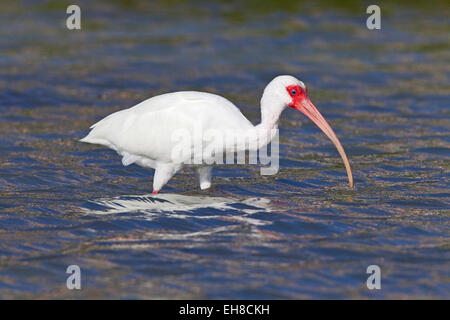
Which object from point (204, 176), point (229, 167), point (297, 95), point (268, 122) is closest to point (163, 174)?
point (204, 176)

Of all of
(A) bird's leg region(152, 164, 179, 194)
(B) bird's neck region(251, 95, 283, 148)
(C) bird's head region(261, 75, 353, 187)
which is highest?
(C) bird's head region(261, 75, 353, 187)

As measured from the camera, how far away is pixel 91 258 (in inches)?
327

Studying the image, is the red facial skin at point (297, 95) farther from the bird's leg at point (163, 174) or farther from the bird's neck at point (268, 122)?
the bird's leg at point (163, 174)

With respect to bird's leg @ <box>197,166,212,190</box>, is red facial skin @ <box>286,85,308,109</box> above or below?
above

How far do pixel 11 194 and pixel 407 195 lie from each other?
409 cm

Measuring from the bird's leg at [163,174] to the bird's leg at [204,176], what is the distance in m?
Answer: 0.32

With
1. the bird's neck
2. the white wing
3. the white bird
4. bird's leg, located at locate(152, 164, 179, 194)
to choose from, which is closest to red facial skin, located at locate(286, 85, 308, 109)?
the white bird

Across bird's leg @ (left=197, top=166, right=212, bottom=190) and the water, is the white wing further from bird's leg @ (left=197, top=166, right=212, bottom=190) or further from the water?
the water

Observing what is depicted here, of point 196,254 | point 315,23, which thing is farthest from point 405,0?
point 196,254

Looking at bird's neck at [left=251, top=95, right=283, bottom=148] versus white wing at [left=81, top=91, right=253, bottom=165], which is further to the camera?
white wing at [left=81, top=91, right=253, bottom=165]

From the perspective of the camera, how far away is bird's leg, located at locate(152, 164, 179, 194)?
Answer: 386 inches

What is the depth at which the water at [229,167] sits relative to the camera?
8.06 meters

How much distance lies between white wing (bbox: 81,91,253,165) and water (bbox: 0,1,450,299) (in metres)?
0.54

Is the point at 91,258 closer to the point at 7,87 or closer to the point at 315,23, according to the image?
the point at 7,87
